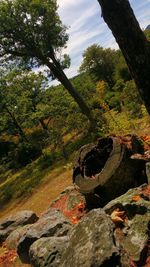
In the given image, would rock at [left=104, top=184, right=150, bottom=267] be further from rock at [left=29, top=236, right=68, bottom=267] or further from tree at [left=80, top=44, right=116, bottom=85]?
tree at [left=80, top=44, right=116, bottom=85]

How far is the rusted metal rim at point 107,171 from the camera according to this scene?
8852 millimetres

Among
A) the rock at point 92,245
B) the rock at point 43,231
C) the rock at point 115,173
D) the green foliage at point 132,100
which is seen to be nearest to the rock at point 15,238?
the rock at point 43,231

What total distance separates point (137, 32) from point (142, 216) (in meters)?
3.45

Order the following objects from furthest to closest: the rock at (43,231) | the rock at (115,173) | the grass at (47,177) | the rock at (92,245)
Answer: the grass at (47,177) < the rock at (115,173) < the rock at (43,231) < the rock at (92,245)

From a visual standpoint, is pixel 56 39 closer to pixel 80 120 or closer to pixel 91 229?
pixel 80 120

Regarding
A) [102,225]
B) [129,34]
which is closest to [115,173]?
[102,225]

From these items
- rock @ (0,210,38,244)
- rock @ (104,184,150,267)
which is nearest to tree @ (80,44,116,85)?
rock @ (0,210,38,244)

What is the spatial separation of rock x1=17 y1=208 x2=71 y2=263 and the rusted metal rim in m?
0.97

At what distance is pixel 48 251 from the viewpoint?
23.3ft

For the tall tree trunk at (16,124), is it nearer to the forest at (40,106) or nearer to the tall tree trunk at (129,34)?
the forest at (40,106)

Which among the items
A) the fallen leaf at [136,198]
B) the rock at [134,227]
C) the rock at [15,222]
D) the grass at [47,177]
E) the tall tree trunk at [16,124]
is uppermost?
the tall tree trunk at [16,124]

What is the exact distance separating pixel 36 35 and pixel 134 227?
841 inches

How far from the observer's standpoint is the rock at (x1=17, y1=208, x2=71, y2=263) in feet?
28.6

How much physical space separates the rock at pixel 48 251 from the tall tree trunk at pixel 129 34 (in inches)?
140
